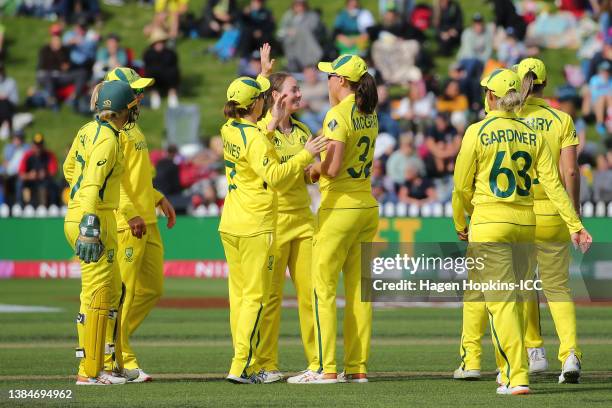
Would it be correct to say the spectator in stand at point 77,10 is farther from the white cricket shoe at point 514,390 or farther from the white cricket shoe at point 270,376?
the white cricket shoe at point 514,390

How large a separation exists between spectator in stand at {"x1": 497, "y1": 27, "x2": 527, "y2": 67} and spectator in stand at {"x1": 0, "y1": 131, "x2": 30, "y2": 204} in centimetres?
1039

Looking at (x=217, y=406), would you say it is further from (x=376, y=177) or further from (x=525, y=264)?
(x=376, y=177)

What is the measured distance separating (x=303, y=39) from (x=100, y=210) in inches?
775

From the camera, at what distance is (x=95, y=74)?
97.9ft

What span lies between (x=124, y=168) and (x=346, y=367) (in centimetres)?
250

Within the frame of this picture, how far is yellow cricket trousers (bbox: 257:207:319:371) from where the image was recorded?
10914 mm

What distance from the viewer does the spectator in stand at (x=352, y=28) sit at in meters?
29.5

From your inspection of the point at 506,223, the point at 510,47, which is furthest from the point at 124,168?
the point at 510,47

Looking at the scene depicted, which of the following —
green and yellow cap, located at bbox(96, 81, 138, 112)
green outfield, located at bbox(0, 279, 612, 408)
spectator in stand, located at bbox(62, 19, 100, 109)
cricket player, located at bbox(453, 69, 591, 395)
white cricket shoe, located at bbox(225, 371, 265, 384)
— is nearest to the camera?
green outfield, located at bbox(0, 279, 612, 408)

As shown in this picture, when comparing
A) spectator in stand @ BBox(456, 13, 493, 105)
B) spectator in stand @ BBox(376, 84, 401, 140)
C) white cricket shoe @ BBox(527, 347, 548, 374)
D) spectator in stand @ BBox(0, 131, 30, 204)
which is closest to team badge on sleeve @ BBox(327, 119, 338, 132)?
white cricket shoe @ BBox(527, 347, 548, 374)

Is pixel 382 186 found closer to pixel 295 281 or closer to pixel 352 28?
pixel 352 28

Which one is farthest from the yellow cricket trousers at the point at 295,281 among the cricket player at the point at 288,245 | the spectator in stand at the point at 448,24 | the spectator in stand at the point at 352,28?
the spectator in stand at the point at 448,24

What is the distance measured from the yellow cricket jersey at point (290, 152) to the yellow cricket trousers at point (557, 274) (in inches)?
80.5

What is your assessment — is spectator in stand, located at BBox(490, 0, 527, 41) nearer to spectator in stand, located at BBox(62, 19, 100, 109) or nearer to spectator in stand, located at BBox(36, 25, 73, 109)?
spectator in stand, located at BBox(62, 19, 100, 109)
